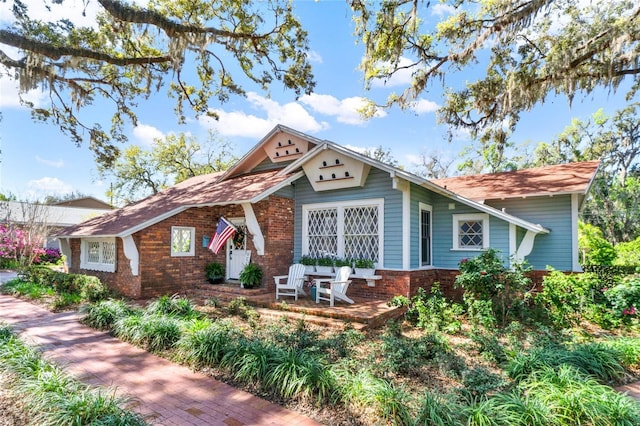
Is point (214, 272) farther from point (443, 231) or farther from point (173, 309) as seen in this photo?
point (443, 231)

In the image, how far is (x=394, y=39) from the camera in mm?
10695

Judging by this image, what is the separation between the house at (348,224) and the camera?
899 centimetres

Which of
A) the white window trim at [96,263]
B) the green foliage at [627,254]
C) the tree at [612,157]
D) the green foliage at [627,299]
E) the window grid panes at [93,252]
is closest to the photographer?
the green foliage at [627,299]

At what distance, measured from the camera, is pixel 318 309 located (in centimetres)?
764

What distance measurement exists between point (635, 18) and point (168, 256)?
14390 millimetres

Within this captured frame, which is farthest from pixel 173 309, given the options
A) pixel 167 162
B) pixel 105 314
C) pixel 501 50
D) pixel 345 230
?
pixel 167 162

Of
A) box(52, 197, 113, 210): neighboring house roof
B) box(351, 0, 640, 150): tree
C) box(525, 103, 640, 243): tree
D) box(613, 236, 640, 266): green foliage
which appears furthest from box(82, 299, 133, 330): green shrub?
box(52, 197, 113, 210): neighboring house roof

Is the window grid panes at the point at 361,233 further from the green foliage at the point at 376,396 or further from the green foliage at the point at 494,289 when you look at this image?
the green foliage at the point at 376,396

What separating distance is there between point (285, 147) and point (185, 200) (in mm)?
3710

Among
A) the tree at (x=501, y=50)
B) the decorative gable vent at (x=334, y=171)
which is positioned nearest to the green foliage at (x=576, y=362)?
the decorative gable vent at (x=334, y=171)

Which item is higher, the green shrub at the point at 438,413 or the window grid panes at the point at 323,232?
the window grid panes at the point at 323,232

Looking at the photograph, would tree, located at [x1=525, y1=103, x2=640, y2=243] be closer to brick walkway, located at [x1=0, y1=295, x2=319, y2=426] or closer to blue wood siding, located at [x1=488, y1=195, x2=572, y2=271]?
blue wood siding, located at [x1=488, y1=195, x2=572, y2=271]

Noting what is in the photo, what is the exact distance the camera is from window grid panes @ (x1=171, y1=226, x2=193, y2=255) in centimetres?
1073

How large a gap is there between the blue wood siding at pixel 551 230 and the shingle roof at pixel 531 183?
1.39 ft
